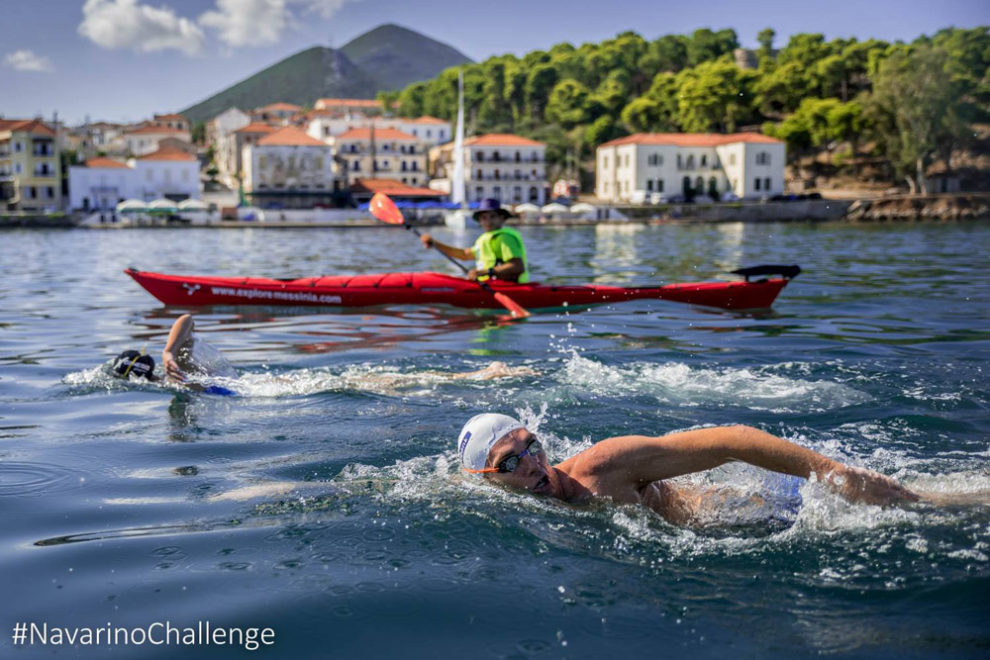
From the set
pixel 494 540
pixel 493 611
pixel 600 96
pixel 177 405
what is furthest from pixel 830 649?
pixel 600 96

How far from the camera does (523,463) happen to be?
14.4 ft

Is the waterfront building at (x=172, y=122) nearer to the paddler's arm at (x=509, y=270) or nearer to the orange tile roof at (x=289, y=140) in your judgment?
the orange tile roof at (x=289, y=140)

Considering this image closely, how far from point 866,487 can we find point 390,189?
7655cm

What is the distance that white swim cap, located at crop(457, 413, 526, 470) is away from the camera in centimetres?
441

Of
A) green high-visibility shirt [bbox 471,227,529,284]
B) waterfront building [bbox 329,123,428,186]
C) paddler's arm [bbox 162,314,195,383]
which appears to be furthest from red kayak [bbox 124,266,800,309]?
waterfront building [bbox 329,123,428,186]

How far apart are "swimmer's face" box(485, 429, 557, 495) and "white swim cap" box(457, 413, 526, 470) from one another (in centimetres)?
3

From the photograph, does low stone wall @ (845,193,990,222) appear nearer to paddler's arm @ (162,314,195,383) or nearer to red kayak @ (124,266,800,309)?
red kayak @ (124,266,800,309)

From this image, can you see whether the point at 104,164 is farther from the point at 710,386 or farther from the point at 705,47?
the point at 710,386

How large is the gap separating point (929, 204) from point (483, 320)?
63.5m

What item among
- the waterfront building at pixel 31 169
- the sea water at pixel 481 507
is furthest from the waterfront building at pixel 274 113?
the sea water at pixel 481 507

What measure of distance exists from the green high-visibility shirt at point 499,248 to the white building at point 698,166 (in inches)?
2570

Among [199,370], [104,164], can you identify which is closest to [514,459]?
[199,370]

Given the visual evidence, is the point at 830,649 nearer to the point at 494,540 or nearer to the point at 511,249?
the point at 494,540

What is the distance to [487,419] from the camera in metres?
4.46
